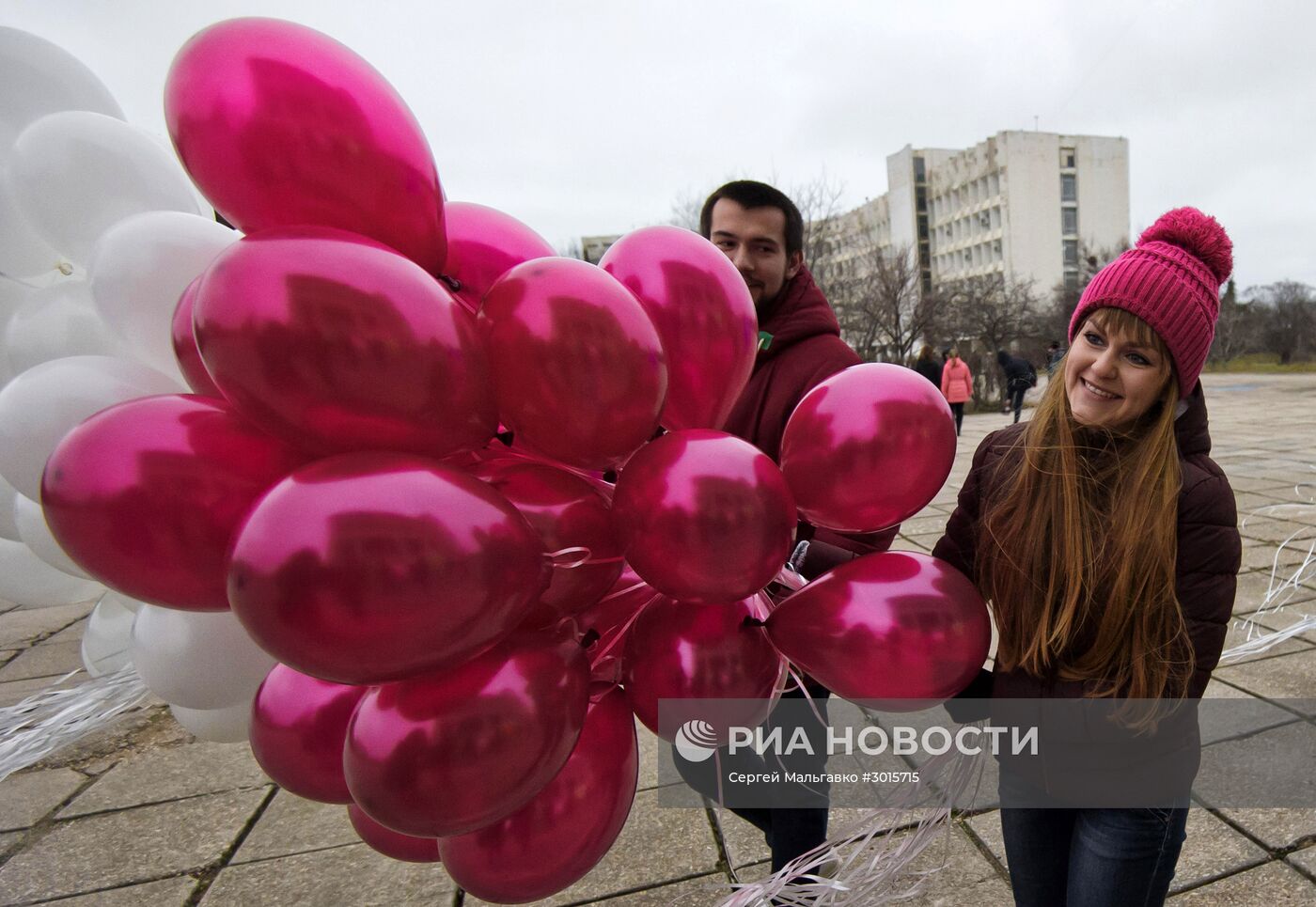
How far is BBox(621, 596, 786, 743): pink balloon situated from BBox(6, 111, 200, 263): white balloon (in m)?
1.12

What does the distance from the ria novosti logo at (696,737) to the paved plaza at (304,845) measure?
1.29m

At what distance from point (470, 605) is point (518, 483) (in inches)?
7.9

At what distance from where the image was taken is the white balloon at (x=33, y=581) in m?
1.44

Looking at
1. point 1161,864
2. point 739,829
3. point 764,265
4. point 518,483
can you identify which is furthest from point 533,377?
point 739,829

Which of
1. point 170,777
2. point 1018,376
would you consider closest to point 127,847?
point 170,777

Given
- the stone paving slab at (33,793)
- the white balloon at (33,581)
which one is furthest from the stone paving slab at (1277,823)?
the stone paving slab at (33,793)

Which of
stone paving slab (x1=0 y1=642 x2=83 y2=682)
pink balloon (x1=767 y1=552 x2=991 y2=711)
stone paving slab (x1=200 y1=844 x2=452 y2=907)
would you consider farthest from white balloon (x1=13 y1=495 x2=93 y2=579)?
stone paving slab (x1=0 y1=642 x2=83 y2=682)

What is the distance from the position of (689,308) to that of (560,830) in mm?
733

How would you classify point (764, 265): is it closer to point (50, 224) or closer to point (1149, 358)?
point (1149, 358)

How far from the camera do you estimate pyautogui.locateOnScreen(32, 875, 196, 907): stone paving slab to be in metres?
2.12

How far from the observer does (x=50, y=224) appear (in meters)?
1.22

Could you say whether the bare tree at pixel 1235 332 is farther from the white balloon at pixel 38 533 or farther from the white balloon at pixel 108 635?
the white balloon at pixel 38 533

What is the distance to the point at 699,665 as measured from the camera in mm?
953

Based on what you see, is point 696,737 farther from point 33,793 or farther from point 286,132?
point 33,793
